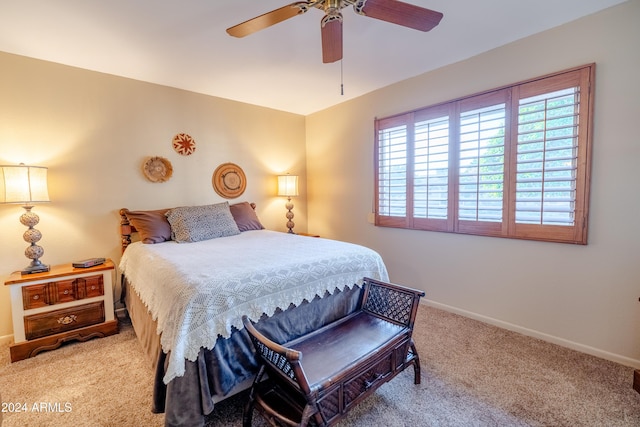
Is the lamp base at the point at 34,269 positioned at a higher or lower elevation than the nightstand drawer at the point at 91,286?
higher

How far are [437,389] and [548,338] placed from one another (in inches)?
48.6

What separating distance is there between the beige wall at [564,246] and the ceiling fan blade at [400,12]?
1287 millimetres

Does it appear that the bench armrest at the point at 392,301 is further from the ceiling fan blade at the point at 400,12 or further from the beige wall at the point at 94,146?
the beige wall at the point at 94,146

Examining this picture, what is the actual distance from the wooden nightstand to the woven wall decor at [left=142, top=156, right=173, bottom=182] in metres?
1.01

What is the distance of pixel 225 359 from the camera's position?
149 centimetres

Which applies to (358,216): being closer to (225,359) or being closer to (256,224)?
(256,224)

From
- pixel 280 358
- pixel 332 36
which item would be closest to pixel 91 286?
pixel 280 358

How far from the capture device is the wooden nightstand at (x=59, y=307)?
2.12m

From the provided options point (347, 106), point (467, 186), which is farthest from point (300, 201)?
point (467, 186)

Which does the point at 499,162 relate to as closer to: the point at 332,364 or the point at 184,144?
the point at 332,364

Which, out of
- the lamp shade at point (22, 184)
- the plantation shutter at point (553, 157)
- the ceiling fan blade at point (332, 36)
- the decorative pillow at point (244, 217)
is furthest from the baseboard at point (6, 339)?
the plantation shutter at point (553, 157)

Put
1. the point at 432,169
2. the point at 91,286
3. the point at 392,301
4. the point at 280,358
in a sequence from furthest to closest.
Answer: the point at 432,169 → the point at 91,286 → the point at 392,301 → the point at 280,358

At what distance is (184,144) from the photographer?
326 centimetres

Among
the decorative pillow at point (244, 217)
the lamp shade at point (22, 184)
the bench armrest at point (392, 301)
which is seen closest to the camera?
the bench armrest at point (392, 301)
